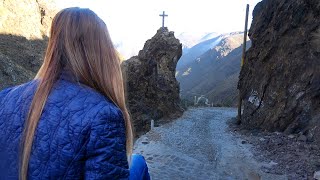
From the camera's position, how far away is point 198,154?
9836mm

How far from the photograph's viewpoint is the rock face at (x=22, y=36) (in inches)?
871

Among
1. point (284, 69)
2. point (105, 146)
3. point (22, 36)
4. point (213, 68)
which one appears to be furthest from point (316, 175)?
point (213, 68)

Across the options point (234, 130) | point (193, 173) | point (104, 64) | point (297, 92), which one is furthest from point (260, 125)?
point (104, 64)

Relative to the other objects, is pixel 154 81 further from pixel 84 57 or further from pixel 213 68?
pixel 213 68

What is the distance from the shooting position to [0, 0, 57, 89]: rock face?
2213 centimetres

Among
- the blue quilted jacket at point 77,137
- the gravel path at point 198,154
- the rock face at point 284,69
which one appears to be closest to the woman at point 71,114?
the blue quilted jacket at point 77,137

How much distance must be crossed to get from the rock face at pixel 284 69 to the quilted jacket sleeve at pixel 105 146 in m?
8.70

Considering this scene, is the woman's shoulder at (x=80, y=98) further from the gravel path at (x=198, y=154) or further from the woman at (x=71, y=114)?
the gravel path at (x=198, y=154)

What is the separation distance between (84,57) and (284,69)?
1158cm

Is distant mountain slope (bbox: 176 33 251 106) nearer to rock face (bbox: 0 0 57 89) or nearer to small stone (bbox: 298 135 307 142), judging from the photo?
rock face (bbox: 0 0 57 89)

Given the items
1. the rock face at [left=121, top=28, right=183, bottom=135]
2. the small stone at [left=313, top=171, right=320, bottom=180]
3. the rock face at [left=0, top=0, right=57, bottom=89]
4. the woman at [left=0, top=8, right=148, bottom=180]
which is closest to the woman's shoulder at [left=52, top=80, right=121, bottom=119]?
the woman at [left=0, top=8, right=148, bottom=180]

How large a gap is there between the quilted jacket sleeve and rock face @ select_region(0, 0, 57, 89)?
20778 millimetres

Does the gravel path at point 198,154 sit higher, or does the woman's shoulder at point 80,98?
the woman's shoulder at point 80,98

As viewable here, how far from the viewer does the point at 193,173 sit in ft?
26.2
